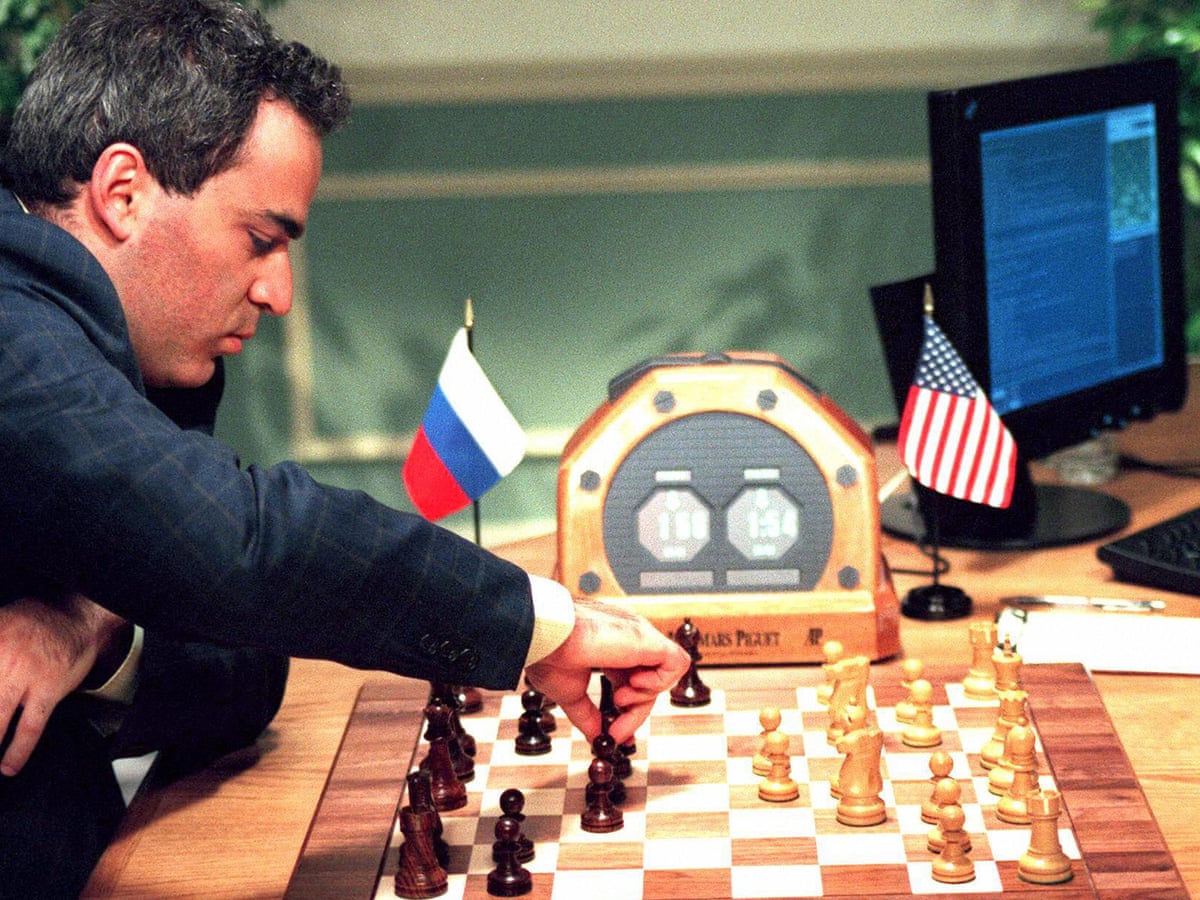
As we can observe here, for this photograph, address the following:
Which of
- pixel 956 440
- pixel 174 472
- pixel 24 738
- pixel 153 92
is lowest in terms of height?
pixel 24 738

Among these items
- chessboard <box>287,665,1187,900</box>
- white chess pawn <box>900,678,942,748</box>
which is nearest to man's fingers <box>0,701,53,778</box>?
chessboard <box>287,665,1187,900</box>

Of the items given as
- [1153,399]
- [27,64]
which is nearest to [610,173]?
[27,64]

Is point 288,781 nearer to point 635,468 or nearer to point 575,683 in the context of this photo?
point 575,683

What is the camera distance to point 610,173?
4031 millimetres

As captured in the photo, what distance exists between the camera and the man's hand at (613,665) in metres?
1.54

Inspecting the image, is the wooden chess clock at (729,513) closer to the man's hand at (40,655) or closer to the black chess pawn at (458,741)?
the black chess pawn at (458,741)

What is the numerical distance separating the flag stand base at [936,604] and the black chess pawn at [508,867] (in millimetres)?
808

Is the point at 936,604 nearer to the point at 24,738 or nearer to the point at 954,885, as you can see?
the point at 954,885

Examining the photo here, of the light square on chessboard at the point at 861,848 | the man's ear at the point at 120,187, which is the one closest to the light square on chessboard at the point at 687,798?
the light square on chessboard at the point at 861,848

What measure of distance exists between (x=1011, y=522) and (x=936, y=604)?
0.37m

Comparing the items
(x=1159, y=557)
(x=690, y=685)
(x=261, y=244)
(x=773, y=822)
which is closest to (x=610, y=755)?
(x=773, y=822)

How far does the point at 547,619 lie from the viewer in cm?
151

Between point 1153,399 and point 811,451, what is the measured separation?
0.92 meters

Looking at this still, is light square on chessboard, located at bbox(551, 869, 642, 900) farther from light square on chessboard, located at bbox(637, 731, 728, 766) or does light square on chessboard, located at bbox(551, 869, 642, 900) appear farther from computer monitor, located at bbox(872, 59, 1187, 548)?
computer monitor, located at bbox(872, 59, 1187, 548)
